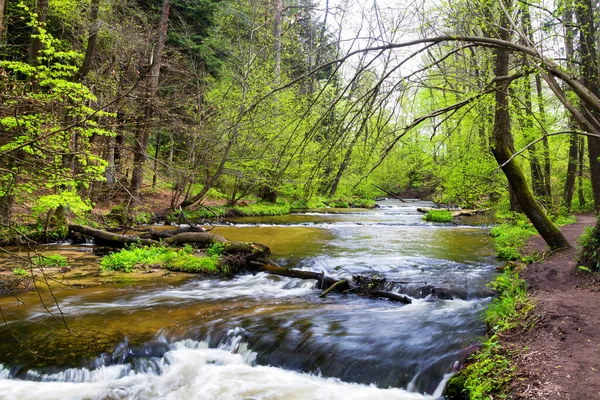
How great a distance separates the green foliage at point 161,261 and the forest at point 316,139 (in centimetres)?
5

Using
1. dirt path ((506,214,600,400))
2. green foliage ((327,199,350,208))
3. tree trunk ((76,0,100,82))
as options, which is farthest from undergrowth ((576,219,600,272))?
green foliage ((327,199,350,208))

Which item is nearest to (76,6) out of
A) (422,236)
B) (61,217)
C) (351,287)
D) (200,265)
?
(61,217)

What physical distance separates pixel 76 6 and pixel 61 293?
11.2 metres

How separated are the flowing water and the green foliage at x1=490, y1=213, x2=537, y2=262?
1771 mm

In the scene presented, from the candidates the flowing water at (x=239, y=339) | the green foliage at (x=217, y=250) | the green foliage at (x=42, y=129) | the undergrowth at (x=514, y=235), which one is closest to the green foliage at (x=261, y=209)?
the green foliage at (x=42, y=129)

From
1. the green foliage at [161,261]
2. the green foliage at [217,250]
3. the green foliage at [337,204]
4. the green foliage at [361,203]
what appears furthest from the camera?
the green foliage at [361,203]

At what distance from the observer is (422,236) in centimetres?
1470

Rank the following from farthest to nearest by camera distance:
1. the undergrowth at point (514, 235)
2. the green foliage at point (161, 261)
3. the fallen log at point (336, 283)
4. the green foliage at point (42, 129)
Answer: the undergrowth at point (514, 235) → the green foliage at point (161, 261) → the fallen log at point (336, 283) → the green foliage at point (42, 129)

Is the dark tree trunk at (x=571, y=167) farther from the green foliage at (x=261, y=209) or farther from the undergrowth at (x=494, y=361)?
the green foliage at (x=261, y=209)

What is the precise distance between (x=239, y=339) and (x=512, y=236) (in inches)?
389

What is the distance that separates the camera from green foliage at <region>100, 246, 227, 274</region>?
9.53m

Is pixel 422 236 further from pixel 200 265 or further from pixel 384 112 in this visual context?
pixel 384 112

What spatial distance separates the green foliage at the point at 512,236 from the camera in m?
10.2

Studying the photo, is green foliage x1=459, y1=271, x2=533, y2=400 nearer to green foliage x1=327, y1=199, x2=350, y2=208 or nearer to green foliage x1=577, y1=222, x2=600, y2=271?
green foliage x1=577, y1=222, x2=600, y2=271
